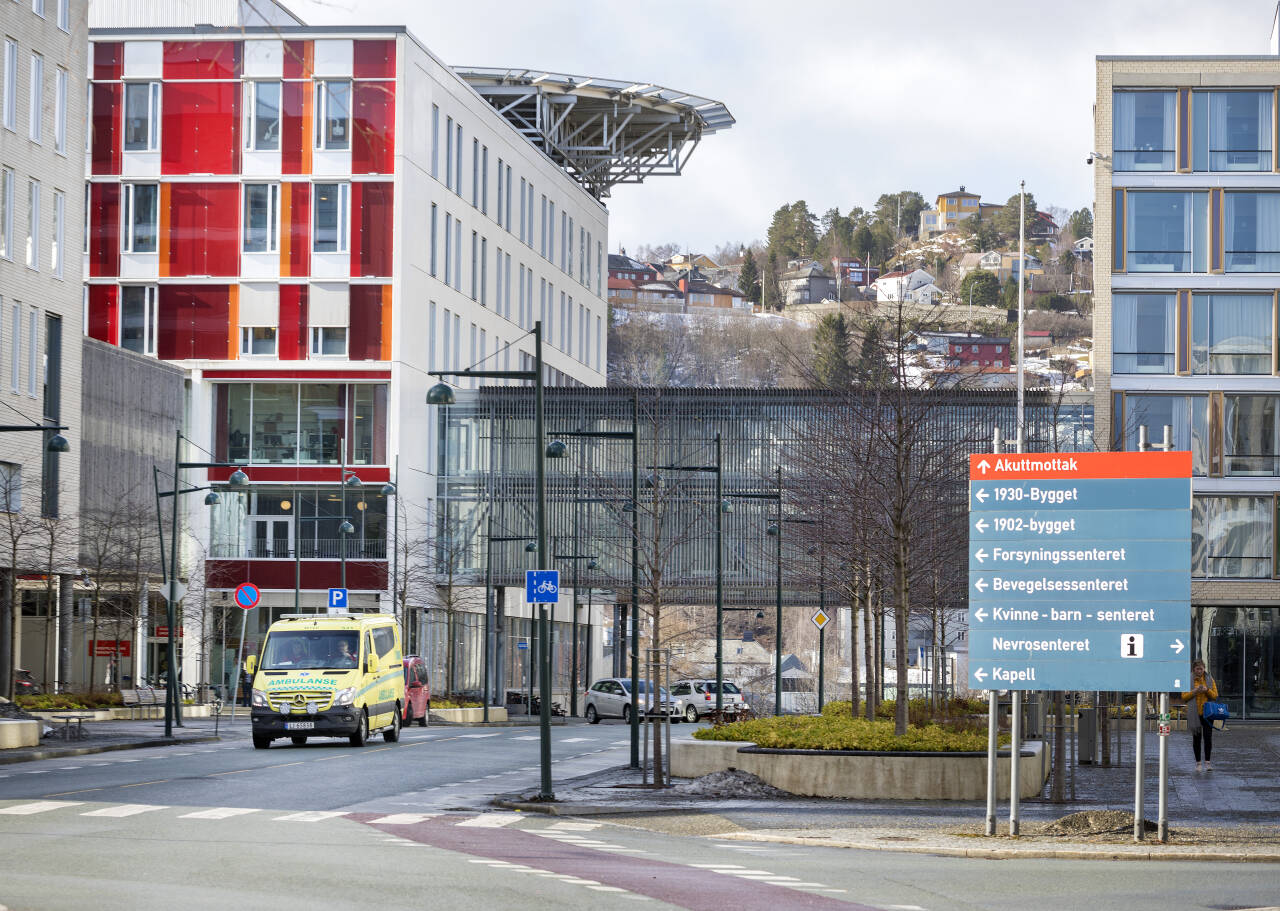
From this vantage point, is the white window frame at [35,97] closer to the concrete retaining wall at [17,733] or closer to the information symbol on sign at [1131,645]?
the concrete retaining wall at [17,733]

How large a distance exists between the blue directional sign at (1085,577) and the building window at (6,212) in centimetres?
3854

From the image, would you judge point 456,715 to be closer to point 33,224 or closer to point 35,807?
point 33,224

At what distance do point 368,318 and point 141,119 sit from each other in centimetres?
1125

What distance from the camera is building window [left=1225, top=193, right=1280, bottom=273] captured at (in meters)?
60.6

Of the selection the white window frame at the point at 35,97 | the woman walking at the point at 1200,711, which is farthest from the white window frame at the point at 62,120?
the woman walking at the point at 1200,711

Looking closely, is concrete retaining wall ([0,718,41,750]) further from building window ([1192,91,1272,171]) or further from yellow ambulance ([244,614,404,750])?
building window ([1192,91,1272,171])

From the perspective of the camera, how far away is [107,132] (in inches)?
2813

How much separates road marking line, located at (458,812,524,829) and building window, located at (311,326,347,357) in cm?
5016

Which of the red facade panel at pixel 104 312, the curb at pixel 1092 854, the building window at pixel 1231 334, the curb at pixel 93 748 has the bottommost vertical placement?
the curb at pixel 93 748

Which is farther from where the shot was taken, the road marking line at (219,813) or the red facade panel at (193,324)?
the red facade panel at (193,324)

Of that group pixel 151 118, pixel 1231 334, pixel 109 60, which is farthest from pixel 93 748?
pixel 109 60

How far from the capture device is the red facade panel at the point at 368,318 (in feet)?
233

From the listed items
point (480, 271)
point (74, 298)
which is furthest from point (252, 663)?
point (480, 271)

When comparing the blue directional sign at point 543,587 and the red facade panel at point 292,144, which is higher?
the red facade panel at point 292,144
